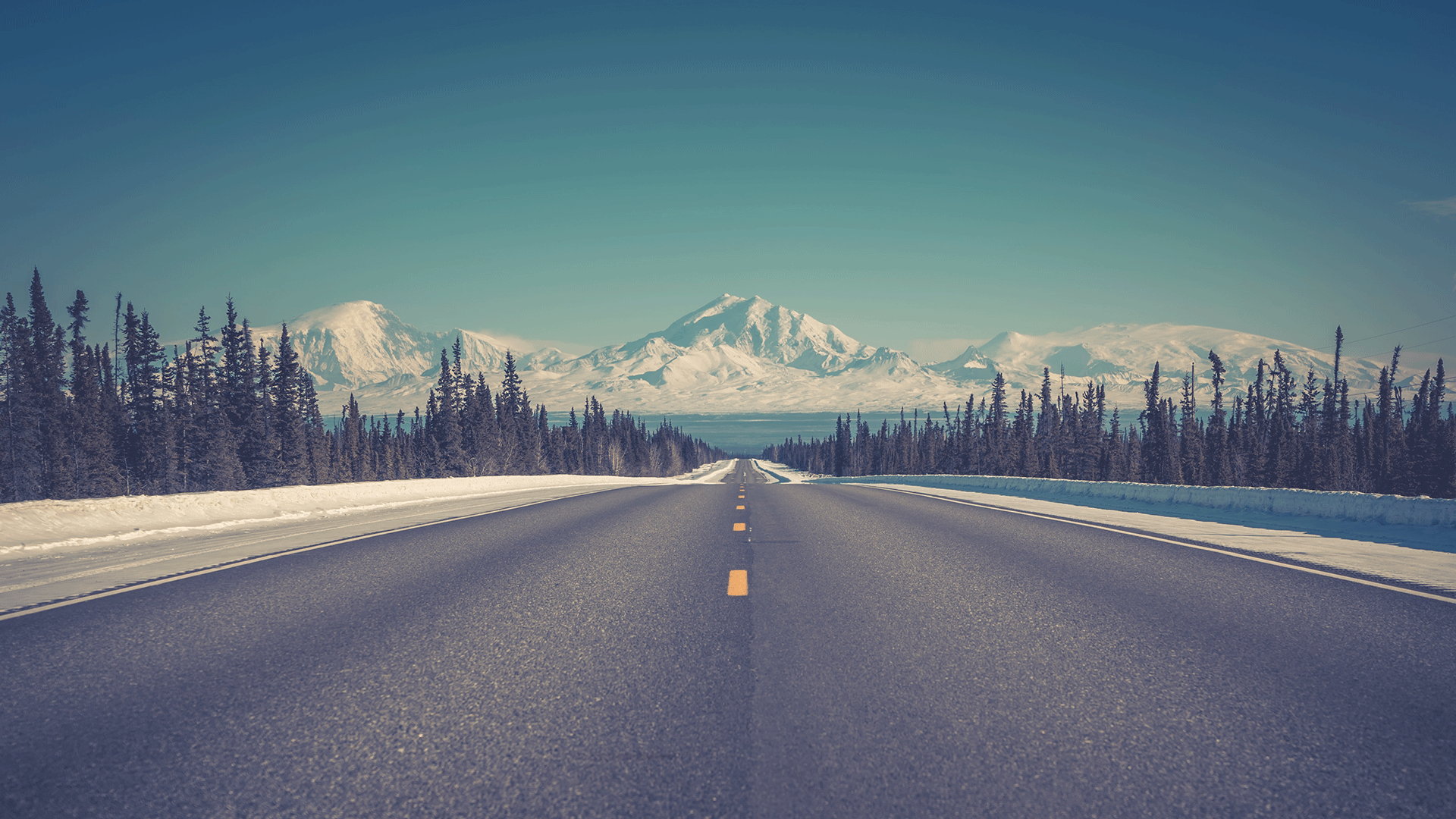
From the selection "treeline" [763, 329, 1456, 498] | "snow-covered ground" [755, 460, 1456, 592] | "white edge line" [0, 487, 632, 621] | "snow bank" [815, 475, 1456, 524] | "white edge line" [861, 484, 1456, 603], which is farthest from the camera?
"treeline" [763, 329, 1456, 498]

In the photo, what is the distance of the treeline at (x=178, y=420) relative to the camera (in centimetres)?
6844

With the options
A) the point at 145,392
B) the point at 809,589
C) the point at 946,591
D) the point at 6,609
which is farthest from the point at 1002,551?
the point at 145,392

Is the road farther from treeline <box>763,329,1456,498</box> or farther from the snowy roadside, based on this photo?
treeline <box>763,329,1456,498</box>

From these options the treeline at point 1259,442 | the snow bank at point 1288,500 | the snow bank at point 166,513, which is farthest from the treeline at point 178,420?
the treeline at point 1259,442

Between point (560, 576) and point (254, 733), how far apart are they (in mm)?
4375

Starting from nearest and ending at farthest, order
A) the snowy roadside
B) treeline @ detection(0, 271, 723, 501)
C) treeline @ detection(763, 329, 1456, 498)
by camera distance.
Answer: the snowy roadside → treeline @ detection(0, 271, 723, 501) → treeline @ detection(763, 329, 1456, 498)

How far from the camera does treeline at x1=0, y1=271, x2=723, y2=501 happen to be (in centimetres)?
6844

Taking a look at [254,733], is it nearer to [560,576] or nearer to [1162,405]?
[560,576]

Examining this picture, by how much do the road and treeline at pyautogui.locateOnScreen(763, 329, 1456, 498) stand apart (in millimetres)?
93386

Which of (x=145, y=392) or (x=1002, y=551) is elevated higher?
(x=145, y=392)

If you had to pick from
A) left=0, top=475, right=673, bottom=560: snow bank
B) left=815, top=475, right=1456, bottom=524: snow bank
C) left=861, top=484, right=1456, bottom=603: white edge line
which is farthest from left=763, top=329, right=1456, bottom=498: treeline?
left=0, top=475, right=673, bottom=560: snow bank

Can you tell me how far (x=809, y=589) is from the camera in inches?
275

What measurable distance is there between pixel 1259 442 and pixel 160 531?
127 m

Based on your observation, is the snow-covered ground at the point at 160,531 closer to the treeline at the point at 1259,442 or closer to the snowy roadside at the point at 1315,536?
the snowy roadside at the point at 1315,536
